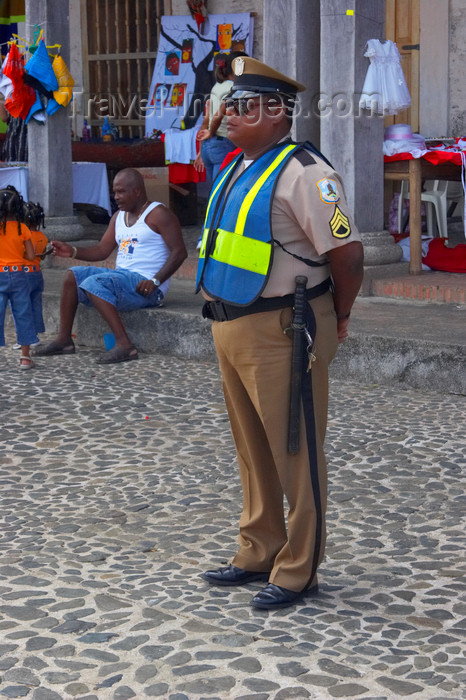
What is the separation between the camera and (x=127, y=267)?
7262mm

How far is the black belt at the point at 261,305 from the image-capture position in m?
3.21

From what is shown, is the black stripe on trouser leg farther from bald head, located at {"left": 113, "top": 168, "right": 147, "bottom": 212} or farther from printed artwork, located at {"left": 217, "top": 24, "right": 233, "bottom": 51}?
printed artwork, located at {"left": 217, "top": 24, "right": 233, "bottom": 51}

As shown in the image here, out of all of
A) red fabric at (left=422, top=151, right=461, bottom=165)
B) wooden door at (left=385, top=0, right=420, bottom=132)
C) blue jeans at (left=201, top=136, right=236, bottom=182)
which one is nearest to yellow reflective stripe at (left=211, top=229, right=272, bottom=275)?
red fabric at (left=422, top=151, right=461, bottom=165)

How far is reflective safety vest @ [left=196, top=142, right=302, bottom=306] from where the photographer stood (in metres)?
3.16

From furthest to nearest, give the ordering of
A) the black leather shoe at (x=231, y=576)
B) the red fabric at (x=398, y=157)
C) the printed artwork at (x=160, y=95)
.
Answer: the printed artwork at (x=160, y=95) < the red fabric at (x=398, y=157) < the black leather shoe at (x=231, y=576)

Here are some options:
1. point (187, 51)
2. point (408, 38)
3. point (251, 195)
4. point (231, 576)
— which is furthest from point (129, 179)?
point (187, 51)

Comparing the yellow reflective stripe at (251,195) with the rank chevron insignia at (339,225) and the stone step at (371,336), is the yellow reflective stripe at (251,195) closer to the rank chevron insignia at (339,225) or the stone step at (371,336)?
the rank chevron insignia at (339,225)

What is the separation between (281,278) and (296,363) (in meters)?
0.26

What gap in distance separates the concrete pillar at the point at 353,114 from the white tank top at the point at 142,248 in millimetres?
1418

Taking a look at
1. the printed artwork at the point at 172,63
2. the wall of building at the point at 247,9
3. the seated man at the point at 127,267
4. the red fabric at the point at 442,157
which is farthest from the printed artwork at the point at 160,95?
the seated man at the point at 127,267

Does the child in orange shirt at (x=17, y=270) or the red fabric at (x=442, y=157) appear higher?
the red fabric at (x=442, y=157)

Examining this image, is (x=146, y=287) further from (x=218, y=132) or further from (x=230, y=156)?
(x=218, y=132)

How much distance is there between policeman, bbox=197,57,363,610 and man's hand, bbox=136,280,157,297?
3.83 meters

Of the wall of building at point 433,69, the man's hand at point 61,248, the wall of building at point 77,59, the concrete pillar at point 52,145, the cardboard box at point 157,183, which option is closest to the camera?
the man's hand at point 61,248
